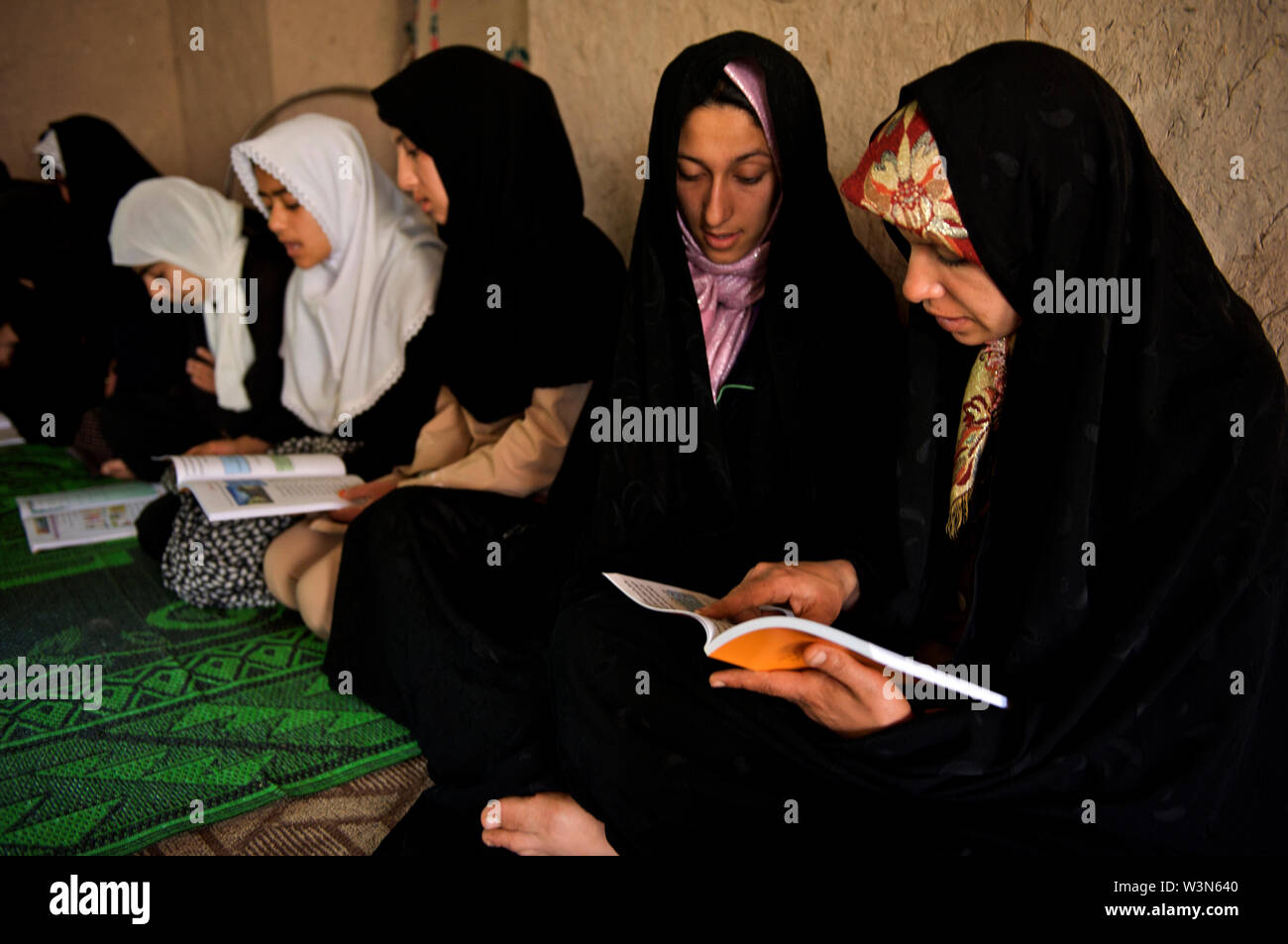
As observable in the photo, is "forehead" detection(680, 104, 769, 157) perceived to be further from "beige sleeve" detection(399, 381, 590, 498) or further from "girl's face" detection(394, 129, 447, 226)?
"girl's face" detection(394, 129, 447, 226)

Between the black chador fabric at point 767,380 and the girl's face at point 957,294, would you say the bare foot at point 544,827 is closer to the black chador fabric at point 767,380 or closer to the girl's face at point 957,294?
the black chador fabric at point 767,380

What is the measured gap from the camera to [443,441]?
216cm

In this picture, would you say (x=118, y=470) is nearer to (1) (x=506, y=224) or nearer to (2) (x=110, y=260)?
(2) (x=110, y=260)

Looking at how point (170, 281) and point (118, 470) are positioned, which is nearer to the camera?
point (170, 281)

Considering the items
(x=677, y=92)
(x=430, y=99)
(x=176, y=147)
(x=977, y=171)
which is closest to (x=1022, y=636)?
(x=977, y=171)

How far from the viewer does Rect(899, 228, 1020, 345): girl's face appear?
1110 mm

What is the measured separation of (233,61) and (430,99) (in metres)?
2.79

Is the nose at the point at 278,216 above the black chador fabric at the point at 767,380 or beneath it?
above

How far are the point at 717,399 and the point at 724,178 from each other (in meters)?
0.34

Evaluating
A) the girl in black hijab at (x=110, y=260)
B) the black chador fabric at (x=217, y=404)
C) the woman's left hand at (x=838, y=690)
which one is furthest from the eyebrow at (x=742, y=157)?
the girl in black hijab at (x=110, y=260)

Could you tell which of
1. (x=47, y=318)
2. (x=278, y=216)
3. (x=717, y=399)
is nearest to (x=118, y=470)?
(x=47, y=318)

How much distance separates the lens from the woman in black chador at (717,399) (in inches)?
55.9

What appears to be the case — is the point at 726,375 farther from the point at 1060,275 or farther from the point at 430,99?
the point at 430,99

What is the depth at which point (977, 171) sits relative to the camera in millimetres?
1044
